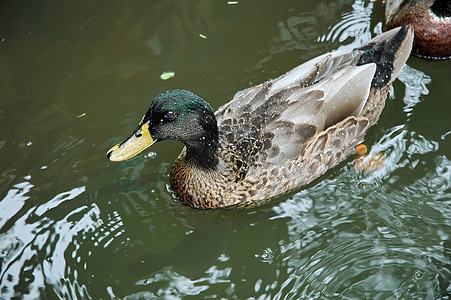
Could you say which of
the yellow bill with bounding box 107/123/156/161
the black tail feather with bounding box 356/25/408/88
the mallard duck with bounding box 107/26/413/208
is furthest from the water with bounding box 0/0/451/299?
the yellow bill with bounding box 107/123/156/161

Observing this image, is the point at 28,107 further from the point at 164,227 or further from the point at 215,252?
the point at 215,252

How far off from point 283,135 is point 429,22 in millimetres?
2532

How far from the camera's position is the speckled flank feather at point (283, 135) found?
461 centimetres

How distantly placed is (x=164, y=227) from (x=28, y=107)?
2.21 m

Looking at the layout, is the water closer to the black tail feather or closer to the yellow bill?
the black tail feather

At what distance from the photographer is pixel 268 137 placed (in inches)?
181

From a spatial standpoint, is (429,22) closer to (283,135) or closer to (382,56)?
(382,56)

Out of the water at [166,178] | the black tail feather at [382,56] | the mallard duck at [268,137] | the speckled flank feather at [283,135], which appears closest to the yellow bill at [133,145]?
the mallard duck at [268,137]

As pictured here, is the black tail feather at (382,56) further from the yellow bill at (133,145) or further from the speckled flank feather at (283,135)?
the yellow bill at (133,145)

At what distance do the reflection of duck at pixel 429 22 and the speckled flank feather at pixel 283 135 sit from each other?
51.4 inches

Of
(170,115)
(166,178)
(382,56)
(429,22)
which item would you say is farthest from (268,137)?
(429,22)

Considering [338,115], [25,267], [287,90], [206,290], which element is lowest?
[206,290]

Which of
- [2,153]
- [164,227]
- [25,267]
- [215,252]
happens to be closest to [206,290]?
[215,252]

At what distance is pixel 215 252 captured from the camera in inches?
177
